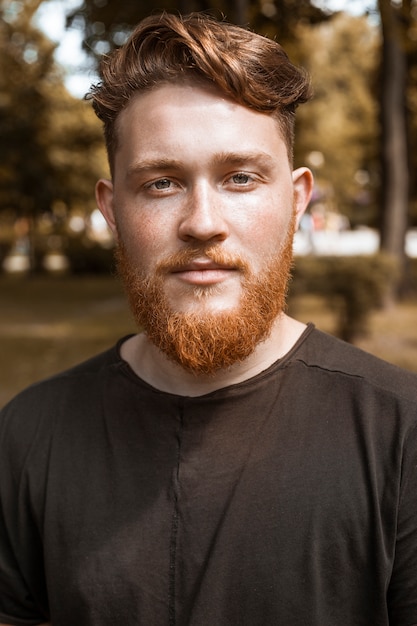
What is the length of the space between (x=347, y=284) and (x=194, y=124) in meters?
8.77

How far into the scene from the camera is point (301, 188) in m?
2.08

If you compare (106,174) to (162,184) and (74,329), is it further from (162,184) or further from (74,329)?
(162,184)

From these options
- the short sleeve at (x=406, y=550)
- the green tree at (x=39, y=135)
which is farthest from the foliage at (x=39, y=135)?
the short sleeve at (x=406, y=550)

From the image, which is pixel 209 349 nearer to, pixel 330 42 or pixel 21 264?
pixel 21 264

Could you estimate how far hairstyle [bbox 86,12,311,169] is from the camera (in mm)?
1783

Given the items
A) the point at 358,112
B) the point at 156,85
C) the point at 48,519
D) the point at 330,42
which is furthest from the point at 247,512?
the point at 330,42

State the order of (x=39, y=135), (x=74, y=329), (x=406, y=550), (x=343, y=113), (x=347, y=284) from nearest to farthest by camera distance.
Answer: (x=406, y=550)
(x=347, y=284)
(x=74, y=329)
(x=39, y=135)
(x=343, y=113)

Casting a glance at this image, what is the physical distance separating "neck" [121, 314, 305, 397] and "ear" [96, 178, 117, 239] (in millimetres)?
357

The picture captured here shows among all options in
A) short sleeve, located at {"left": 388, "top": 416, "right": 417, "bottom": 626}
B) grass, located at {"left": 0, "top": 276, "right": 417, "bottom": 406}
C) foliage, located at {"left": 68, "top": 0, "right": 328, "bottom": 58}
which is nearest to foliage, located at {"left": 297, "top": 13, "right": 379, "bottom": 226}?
grass, located at {"left": 0, "top": 276, "right": 417, "bottom": 406}

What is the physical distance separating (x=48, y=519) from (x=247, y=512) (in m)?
0.50

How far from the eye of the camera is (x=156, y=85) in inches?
72.4

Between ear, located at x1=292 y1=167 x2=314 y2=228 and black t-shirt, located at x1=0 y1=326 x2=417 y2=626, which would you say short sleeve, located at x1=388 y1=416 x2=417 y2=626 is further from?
ear, located at x1=292 y1=167 x2=314 y2=228

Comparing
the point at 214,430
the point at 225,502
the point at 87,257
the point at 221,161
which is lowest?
the point at 225,502

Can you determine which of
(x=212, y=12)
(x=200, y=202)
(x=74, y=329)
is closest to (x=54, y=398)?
(x=200, y=202)
